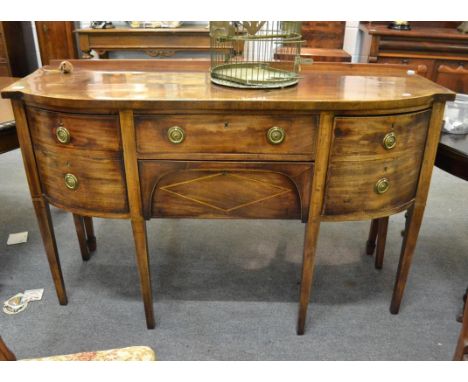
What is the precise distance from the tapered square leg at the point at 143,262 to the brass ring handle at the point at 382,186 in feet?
2.65

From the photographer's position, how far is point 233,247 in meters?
2.22

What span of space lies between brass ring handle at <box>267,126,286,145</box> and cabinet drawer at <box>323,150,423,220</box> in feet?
0.63

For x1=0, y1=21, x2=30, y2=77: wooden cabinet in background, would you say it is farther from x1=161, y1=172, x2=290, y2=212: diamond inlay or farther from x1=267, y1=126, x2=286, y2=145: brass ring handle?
x1=267, y1=126, x2=286, y2=145: brass ring handle

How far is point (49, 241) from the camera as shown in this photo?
1.62 meters

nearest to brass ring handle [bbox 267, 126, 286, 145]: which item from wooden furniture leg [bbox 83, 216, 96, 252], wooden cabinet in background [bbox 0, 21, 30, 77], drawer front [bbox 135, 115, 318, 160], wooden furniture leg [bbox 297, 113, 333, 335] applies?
drawer front [bbox 135, 115, 318, 160]

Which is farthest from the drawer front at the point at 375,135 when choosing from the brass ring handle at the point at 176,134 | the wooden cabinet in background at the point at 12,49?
the wooden cabinet in background at the point at 12,49

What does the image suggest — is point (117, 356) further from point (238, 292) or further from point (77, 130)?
point (238, 292)

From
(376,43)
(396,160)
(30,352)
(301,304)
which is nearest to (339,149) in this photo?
(396,160)

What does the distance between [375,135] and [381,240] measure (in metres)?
0.85

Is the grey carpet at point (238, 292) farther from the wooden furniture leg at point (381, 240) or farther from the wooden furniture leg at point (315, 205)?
the wooden furniture leg at point (315, 205)

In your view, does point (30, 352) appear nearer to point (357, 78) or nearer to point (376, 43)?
point (357, 78)

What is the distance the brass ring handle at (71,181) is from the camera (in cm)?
138

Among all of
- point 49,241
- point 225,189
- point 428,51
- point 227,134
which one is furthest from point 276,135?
point 428,51

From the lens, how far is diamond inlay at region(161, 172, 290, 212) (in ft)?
4.49
